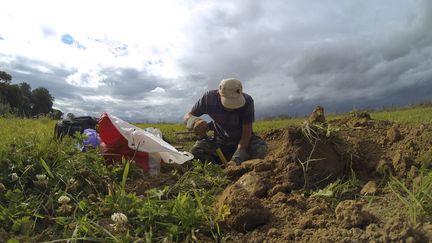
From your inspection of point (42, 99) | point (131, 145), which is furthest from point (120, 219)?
point (42, 99)

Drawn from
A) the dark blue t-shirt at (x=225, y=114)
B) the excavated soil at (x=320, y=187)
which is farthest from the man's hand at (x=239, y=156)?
the excavated soil at (x=320, y=187)

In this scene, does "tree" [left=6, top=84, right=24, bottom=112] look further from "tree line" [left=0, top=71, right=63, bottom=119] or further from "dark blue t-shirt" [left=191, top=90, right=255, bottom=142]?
"dark blue t-shirt" [left=191, top=90, right=255, bottom=142]

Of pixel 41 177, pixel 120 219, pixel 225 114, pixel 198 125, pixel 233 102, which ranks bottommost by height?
pixel 120 219

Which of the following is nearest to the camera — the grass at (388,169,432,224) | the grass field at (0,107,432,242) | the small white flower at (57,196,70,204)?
the grass at (388,169,432,224)

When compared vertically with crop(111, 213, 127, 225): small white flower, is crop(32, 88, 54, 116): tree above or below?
above

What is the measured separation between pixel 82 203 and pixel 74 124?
9.67 ft

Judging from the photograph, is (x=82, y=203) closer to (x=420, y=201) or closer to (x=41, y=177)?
(x=41, y=177)

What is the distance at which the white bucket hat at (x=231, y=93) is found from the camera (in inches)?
175

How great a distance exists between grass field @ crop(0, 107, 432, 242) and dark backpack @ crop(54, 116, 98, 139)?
181 centimetres

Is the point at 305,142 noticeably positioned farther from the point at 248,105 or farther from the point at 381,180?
the point at 248,105

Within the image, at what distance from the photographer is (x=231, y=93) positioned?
177 inches

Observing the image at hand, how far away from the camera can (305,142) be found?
292 cm

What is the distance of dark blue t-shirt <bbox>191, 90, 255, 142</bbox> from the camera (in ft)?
15.6

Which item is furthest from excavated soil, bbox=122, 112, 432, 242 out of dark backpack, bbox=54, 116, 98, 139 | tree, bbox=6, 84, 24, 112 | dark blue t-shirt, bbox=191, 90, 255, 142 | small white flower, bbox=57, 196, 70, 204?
tree, bbox=6, 84, 24, 112
